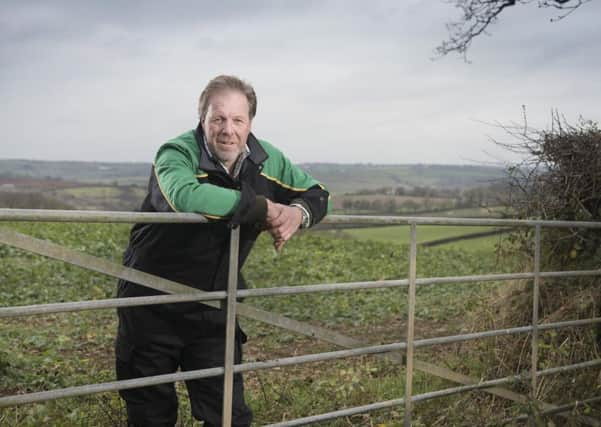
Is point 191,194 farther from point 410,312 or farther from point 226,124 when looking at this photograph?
point 410,312

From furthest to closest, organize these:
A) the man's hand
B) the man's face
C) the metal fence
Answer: the man's face, the man's hand, the metal fence

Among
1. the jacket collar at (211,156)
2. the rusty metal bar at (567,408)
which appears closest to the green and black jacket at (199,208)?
the jacket collar at (211,156)

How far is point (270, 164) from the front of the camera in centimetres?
336

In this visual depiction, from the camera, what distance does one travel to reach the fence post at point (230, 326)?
3.00 meters

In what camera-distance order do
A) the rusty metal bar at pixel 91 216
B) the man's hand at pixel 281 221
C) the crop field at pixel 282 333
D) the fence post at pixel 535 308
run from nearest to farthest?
the rusty metal bar at pixel 91 216 → the man's hand at pixel 281 221 → the fence post at pixel 535 308 → the crop field at pixel 282 333

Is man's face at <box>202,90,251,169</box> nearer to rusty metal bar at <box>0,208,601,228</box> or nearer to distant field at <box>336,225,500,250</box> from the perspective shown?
rusty metal bar at <box>0,208,601,228</box>

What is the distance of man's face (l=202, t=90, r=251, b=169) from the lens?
10.2 ft

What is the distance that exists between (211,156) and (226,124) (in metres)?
0.16

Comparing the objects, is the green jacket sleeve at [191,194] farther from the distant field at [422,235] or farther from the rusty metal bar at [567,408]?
the distant field at [422,235]

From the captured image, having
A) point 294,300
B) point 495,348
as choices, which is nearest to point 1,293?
point 294,300

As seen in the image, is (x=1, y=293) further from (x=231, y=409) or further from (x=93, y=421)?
(x=231, y=409)

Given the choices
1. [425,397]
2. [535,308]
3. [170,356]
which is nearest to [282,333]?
[535,308]

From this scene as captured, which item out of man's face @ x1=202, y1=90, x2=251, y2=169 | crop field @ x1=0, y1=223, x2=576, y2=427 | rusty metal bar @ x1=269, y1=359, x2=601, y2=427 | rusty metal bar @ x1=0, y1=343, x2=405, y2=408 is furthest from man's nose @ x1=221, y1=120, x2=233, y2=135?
crop field @ x1=0, y1=223, x2=576, y2=427

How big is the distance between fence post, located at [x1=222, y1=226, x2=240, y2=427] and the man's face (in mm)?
392
